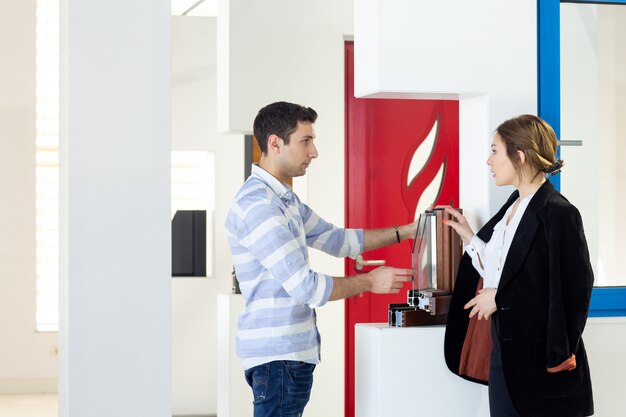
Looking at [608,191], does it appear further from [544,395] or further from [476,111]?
[544,395]

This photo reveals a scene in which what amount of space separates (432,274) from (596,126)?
0.91 m

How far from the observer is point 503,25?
3.64 meters

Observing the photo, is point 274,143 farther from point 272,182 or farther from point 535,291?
point 535,291

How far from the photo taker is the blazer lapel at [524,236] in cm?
312

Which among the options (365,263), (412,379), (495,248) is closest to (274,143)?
(495,248)

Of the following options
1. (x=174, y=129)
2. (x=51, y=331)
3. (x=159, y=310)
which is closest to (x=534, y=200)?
(x=159, y=310)

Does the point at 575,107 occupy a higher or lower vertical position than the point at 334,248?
higher

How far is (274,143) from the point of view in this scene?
3.55 m

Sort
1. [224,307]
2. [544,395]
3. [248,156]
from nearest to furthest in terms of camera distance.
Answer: [544,395]
[224,307]
[248,156]

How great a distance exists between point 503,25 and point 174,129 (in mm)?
3772

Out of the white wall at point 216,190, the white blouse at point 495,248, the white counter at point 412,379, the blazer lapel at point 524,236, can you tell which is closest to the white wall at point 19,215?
the white wall at point 216,190

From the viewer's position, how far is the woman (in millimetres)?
3057

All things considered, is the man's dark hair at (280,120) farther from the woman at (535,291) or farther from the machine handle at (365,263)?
the machine handle at (365,263)

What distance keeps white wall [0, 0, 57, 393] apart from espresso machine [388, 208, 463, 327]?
18.8 ft
